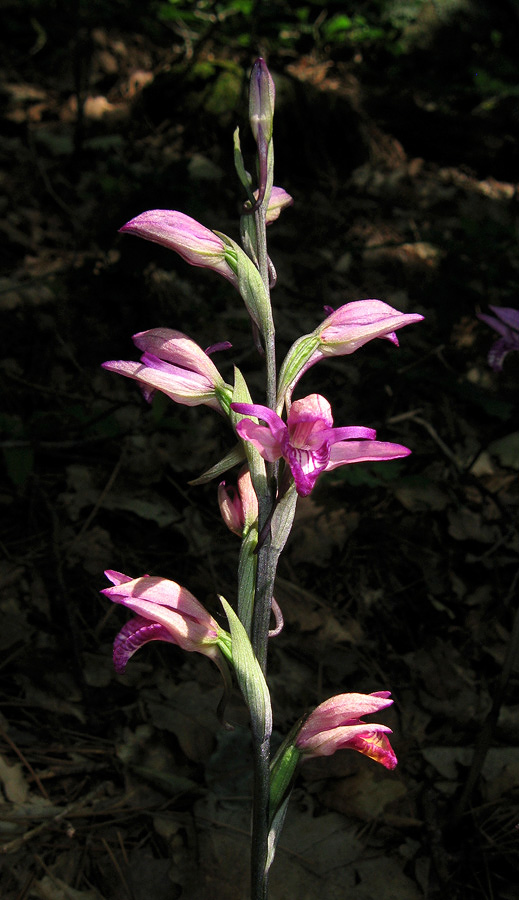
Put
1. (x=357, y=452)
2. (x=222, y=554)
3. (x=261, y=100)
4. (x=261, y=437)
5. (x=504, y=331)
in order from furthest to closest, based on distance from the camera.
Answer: (x=222, y=554) < (x=504, y=331) < (x=261, y=100) < (x=357, y=452) < (x=261, y=437)

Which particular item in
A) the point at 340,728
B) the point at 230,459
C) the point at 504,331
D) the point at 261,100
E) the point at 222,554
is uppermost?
the point at 261,100

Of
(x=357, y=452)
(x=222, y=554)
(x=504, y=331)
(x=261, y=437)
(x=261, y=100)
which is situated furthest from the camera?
(x=222, y=554)

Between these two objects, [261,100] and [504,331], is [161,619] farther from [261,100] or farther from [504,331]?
[504,331]

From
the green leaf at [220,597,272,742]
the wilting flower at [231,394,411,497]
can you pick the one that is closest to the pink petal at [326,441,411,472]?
the wilting flower at [231,394,411,497]

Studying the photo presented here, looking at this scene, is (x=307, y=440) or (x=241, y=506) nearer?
(x=307, y=440)

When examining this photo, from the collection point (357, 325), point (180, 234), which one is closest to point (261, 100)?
point (180, 234)

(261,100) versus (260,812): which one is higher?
(261,100)

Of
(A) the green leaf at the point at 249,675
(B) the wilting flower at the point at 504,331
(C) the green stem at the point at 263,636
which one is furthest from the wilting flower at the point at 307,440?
(B) the wilting flower at the point at 504,331
